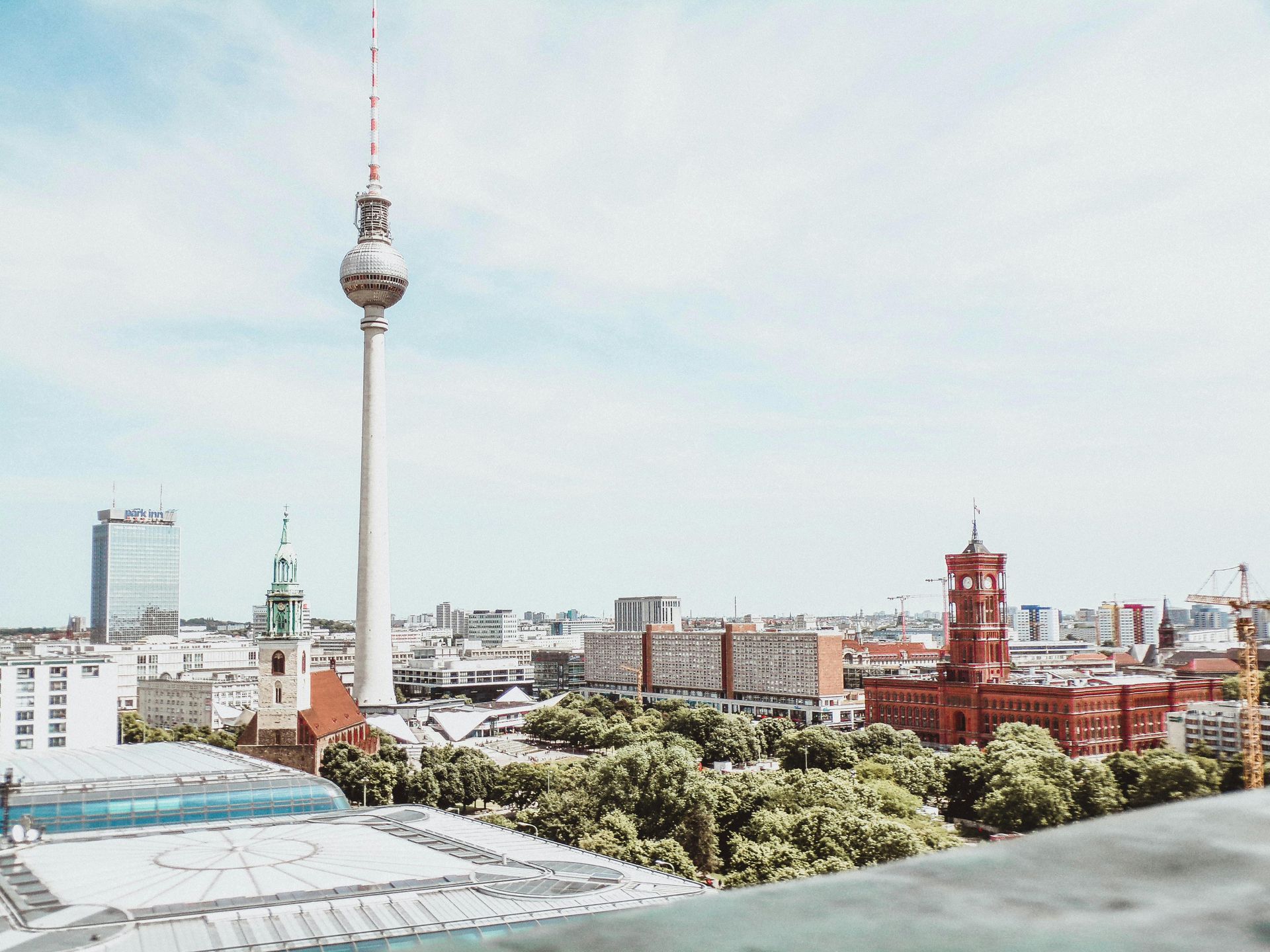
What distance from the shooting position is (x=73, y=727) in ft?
208

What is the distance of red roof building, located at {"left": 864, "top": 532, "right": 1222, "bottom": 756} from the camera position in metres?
64.4

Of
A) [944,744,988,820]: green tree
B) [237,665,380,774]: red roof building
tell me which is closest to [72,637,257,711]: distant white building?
[237,665,380,774]: red roof building

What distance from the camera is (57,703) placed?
6272 centimetres

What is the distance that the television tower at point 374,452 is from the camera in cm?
8362

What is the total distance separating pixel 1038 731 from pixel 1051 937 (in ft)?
203

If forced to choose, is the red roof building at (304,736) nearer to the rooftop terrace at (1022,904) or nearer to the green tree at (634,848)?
the green tree at (634,848)

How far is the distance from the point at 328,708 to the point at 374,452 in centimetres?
3168

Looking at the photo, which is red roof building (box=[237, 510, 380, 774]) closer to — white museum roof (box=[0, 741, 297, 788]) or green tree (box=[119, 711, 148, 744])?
white museum roof (box=[0, 741, 297, 788])

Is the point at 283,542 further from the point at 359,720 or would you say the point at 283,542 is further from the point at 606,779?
the point at 606,779

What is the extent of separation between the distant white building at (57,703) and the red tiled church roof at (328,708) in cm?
1379

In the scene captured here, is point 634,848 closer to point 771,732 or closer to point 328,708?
point 328,708

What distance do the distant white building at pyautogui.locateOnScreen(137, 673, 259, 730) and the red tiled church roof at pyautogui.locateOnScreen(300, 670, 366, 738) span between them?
940 inches

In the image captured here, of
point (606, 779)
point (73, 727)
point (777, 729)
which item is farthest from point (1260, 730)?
point (73, 727)

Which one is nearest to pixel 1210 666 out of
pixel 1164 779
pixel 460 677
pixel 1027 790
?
pixel 1164 779
